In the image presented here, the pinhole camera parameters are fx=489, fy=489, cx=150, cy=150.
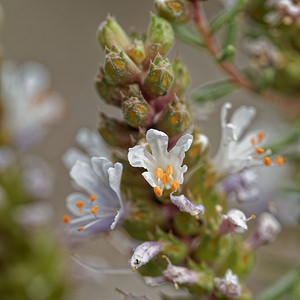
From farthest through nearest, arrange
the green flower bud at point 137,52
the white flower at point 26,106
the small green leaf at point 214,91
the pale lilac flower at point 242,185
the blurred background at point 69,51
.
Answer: the blurred background at point 69,51
the white flower at point 26,106
the small green leaf at point 214,91
the pale lilac flower at point 242,185
the green flower bud at point 137,52

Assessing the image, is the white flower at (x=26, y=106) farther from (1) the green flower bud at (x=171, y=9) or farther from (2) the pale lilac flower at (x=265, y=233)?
(2) the pale lilac flower at (x=265, y=233)

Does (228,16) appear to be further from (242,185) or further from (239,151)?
(242,185)

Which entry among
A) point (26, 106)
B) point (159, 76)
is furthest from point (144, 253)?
point (26, 106)

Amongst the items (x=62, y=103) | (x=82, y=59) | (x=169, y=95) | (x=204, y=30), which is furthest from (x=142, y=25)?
(x=169, y=95)

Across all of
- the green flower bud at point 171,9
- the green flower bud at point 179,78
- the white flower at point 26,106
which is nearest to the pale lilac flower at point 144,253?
the green flower bud at point 179,78

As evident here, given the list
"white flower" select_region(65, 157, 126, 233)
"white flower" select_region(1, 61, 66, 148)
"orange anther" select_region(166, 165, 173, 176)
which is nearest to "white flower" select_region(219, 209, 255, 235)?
"orange anther" select_region(166, 165, 173, 176)

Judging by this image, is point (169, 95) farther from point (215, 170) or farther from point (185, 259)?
point (185, 259)
